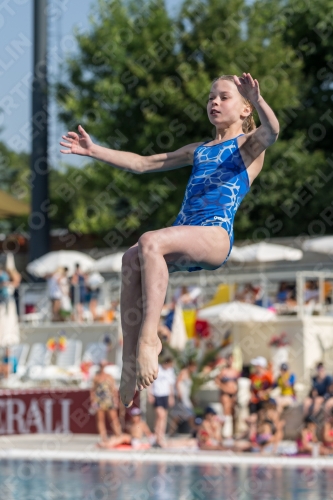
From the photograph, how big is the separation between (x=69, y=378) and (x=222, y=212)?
51.5 ft

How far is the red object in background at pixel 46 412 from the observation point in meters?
19.0

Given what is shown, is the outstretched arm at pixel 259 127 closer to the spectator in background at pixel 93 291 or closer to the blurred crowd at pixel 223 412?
the blurred crowd at pixel 223 412

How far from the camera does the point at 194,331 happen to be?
2056 cm

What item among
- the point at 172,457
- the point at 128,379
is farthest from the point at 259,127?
the point at 172,457

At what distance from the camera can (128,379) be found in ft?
18.7

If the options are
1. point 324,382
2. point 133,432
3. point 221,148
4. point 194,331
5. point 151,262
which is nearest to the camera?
point 151,262

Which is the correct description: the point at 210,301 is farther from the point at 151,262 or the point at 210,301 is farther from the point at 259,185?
the point at 151,262

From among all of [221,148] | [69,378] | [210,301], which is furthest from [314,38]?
[221,148]

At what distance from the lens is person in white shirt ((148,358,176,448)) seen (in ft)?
56.9

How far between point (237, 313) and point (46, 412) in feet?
13.3

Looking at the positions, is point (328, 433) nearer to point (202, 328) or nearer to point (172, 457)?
point (172, 457)

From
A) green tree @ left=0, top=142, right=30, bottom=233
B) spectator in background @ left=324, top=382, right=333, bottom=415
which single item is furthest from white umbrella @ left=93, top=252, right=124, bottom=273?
green tree @ left=0, top=142, right=30, bottom=233

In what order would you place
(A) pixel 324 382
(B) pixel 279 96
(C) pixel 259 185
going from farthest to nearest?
(C) pixel 259 185 < (B) pixel 279 96 < (A) pixel 324 382

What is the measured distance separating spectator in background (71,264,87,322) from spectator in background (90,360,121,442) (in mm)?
5084
